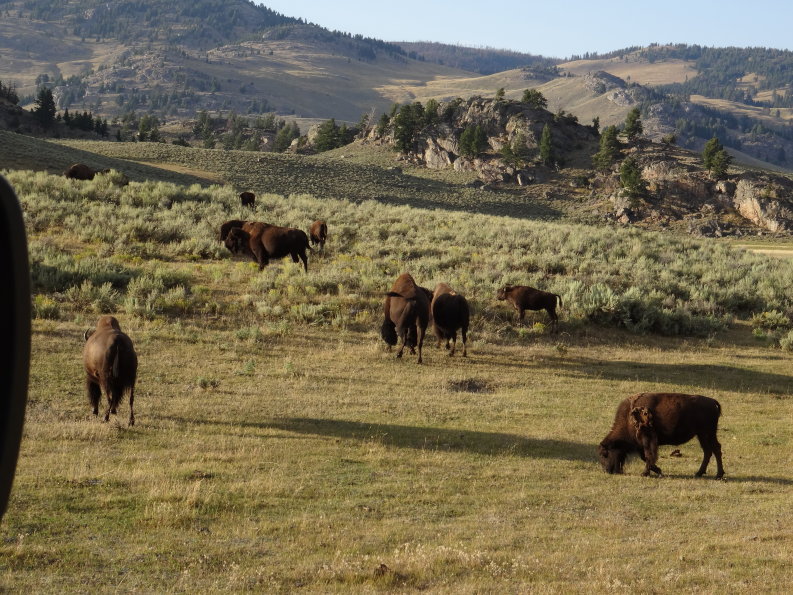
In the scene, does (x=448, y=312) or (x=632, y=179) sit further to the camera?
(x=632, y=179)

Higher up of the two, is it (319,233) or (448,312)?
(319,233)

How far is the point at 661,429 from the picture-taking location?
1045 centimetres

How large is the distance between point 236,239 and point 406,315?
34.3 ft

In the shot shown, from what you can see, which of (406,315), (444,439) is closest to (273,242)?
(406,315)

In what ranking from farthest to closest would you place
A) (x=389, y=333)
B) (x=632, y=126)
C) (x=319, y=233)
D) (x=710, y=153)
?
(x=632, y=126) → (x=710, y=153) → (x=319, y=233) → (x=389, y=333)

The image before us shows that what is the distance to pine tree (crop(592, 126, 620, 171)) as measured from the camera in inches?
3903

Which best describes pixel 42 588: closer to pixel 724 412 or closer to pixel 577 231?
pixel 724 412

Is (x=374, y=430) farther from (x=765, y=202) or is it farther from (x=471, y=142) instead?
(x=471, y=142)

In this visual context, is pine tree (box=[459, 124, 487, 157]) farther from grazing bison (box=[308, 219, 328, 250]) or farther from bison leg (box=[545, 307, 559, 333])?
bison leg (box=[545, 307, 559, 333])

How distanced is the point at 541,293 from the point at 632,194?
74281 millimetres

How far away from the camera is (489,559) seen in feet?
21.8

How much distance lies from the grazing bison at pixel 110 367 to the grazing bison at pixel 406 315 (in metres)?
7.17

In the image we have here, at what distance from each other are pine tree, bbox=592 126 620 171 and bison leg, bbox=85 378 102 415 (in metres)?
95.7

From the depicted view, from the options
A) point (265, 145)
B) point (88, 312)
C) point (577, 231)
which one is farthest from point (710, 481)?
point (265, 145)
